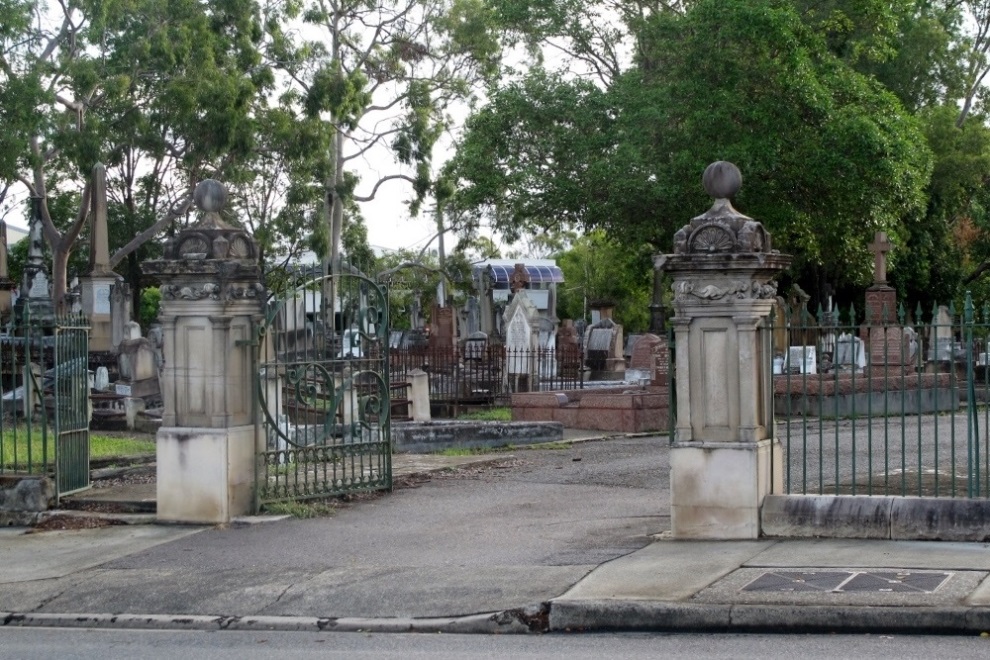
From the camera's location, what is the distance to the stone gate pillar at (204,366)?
493 inches

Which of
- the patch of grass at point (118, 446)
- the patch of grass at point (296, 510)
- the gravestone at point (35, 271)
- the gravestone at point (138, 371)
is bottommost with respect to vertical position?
the patch of grass at point (296, 510)

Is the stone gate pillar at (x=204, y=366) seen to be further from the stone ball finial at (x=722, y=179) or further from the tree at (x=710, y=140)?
the tree at (x=710, y=140)

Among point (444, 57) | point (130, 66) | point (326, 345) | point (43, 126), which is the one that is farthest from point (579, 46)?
point (326, 345)

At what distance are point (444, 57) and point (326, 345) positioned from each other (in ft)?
112

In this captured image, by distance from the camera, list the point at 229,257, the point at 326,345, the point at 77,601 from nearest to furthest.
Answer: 1. the point at 77,601
2. the point at 229,257
3. the point at 326,345

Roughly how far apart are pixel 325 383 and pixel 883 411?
1126cm

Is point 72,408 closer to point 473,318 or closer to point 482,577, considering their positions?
point 482,577

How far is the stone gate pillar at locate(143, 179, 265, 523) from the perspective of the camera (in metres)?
12.5

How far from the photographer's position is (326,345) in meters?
14.0

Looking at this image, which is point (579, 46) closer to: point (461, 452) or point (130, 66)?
point (130, 66)

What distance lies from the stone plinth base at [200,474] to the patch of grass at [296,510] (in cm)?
37

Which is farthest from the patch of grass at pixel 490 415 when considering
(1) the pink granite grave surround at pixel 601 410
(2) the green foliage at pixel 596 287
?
(2) the green foliage at pixel 596 287

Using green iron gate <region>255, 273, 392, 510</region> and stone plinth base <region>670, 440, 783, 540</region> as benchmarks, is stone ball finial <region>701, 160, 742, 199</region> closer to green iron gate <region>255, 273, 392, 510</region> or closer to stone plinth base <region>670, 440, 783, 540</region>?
stone plinth base <region>670, 440, 783, 540</region>

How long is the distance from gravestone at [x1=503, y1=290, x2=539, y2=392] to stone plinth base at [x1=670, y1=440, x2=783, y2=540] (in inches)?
618
